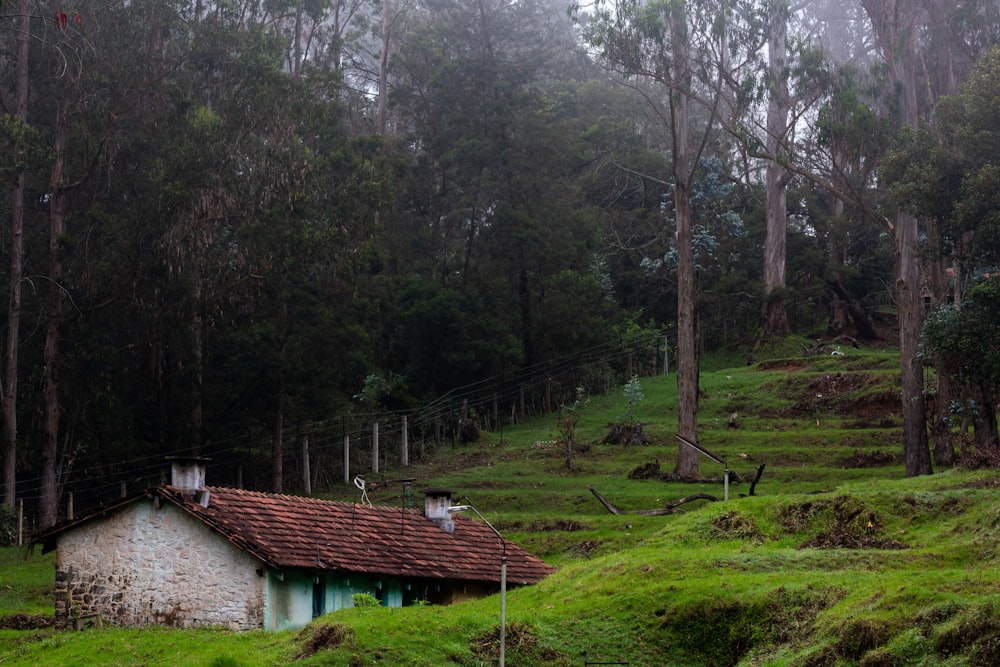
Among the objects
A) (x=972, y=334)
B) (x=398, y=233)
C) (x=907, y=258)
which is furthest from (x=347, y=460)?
(x=972, y=334)

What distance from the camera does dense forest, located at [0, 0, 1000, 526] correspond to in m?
35.3

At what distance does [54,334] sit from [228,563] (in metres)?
18.7

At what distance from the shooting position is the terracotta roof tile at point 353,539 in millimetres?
23062

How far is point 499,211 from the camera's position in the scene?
167 ft

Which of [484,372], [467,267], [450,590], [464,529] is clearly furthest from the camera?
[467,267]

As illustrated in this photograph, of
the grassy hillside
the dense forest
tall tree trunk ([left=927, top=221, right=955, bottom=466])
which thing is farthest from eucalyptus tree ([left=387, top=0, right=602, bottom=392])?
tall tree trunk ([left=927, top=221, right=955, bottom=466])

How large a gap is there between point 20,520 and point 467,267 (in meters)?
21.6

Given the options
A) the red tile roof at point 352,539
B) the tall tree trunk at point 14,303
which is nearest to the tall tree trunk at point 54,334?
the tall tree trunk at point 14,303

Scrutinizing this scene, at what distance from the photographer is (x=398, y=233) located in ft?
178

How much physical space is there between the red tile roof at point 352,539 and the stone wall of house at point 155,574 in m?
0.42

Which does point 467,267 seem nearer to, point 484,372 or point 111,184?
point 484,372

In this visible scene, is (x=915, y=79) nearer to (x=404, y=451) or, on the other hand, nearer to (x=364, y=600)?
(x=404, y=451)

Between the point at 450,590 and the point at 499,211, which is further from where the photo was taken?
the point at 499,211

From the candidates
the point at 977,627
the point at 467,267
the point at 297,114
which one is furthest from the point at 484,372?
the point at 977,627
